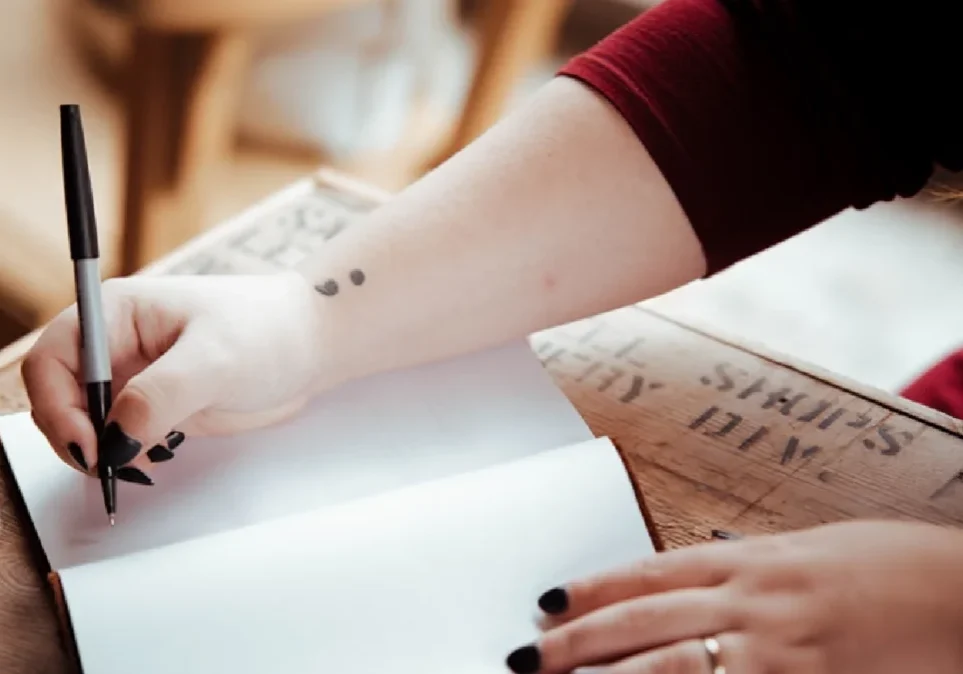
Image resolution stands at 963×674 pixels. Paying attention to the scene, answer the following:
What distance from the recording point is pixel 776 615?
0.50 m

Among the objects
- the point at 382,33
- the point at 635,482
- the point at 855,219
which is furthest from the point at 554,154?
the point at 382,33

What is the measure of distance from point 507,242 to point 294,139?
1422 millimetres

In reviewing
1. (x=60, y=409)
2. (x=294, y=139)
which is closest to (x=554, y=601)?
(x=60, y=409)

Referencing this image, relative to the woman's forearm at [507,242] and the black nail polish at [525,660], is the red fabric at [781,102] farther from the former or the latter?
the black nail polish at [525,660]

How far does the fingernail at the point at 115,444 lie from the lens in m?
0.56

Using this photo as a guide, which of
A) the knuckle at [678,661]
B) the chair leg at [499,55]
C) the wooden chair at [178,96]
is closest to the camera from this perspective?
the knuckle at [678,661]

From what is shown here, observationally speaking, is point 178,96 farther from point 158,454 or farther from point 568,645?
point 568,645

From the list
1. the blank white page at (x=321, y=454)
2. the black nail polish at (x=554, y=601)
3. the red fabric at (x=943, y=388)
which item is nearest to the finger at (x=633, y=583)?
the black nail polish at (x=554, y=601)

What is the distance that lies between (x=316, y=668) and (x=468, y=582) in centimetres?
8

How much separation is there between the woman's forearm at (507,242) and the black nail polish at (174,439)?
98 mm

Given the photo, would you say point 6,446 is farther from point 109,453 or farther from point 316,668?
point 316,668

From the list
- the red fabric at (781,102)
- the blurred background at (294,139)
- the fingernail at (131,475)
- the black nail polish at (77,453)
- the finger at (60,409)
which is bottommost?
the blurred background at (294,139)

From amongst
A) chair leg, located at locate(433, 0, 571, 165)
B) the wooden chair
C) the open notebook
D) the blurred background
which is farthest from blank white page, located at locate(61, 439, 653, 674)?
chair leg, located at locate(433, 0, 571, 165)

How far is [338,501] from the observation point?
0.59 m
